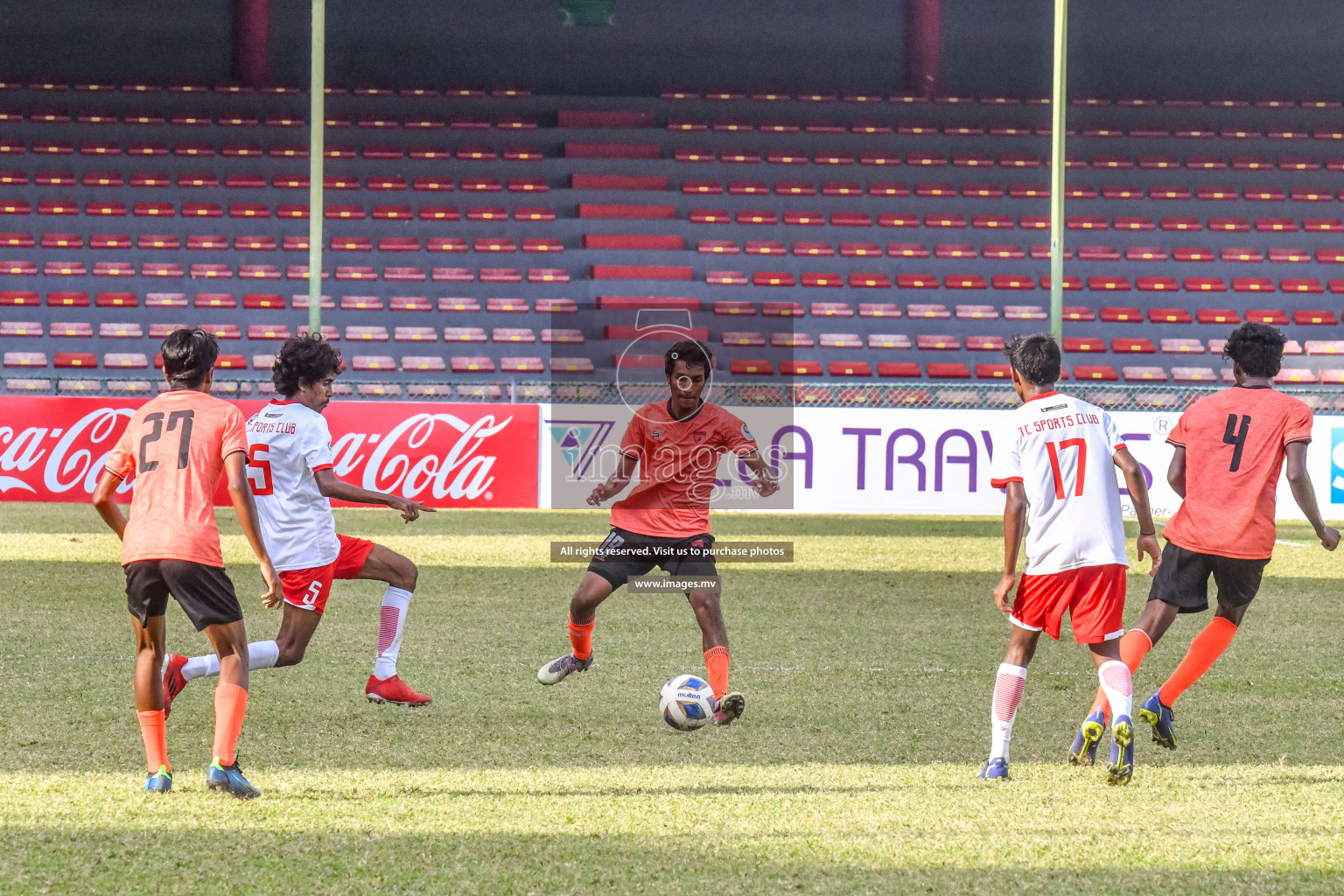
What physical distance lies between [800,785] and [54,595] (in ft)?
22.9

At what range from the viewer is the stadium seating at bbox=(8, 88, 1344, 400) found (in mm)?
24516

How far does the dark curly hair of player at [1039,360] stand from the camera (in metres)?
5.09

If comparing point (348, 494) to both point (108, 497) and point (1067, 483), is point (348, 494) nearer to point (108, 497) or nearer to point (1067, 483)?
point (108, 497)

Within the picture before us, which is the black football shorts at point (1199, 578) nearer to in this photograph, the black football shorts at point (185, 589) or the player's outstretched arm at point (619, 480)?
the player's outstretched arm at point (619, 480)

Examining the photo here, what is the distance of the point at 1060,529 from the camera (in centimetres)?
508

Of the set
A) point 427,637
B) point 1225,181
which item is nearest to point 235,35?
point 1225,181

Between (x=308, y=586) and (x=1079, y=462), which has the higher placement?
(x=1079, y=462)

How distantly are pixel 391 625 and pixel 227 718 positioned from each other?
1945mm

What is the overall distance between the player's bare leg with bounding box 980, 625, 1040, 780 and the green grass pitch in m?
0.11

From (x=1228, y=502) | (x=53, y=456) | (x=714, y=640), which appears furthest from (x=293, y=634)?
(x=53, y=456)

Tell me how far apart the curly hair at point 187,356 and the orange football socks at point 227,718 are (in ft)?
3.42

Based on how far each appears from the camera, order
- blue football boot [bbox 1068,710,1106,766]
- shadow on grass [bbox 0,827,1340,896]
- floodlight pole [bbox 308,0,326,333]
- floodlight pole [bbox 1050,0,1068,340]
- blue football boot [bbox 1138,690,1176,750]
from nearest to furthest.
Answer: shadow on grass [bbox 0,827,1340,896], blue football boot [bbox 1068,710,1106,766], blue football boot [bbox 1138,690,1176,750], floodlight pole [bbox 308,0,326,333], floodlight pole [bbox 1050,0,1068,340]

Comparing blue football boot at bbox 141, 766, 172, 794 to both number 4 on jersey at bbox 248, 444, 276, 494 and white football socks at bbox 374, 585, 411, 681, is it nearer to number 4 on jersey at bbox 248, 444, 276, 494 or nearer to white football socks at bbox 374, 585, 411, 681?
number 4 on jersey at bbox 248, 444, 276, 494

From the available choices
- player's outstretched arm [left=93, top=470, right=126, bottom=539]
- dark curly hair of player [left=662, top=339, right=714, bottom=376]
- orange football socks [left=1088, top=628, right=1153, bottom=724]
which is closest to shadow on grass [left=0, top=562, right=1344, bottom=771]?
orange football socks [left=1088, top=628, right=1153, bottom=724]
